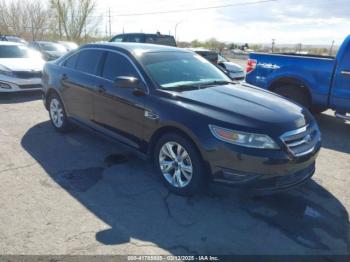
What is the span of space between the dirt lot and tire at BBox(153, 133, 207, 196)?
15 cm

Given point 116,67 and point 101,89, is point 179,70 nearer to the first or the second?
point 116,67

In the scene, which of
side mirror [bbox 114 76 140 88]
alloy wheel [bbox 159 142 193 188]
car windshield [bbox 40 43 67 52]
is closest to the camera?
alloy wheel [bbox 159 142 193 188]

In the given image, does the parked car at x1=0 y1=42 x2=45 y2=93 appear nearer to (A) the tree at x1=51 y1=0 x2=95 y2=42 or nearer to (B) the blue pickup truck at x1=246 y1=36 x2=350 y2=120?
(B) the blue pickup truck at x1=246 y1=36 x2=350 y2=120

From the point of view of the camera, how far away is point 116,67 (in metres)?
4.42

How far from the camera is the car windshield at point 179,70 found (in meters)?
4.04

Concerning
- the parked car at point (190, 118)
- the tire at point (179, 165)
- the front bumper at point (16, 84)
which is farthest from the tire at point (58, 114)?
the front bumper at point (16, 84)

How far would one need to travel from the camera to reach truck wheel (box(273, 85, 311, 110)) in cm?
672

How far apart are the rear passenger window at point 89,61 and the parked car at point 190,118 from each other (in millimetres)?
18

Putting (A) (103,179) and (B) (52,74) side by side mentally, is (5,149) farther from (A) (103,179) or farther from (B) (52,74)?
(A) (103,179)

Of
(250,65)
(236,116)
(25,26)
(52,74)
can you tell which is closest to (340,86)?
(250,65)

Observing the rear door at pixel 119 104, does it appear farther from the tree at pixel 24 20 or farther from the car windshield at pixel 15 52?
the tree at pixel 24 20

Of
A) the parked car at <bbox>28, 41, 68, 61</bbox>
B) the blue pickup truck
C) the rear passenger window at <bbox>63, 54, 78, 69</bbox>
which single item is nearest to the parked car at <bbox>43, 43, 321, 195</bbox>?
the rear passenger window at <bbox>63, 54, 78, 69</bbox>

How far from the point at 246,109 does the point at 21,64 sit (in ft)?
26.2

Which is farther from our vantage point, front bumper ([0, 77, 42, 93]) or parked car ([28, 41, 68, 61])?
parked car ([28, 41, 68, 61])
